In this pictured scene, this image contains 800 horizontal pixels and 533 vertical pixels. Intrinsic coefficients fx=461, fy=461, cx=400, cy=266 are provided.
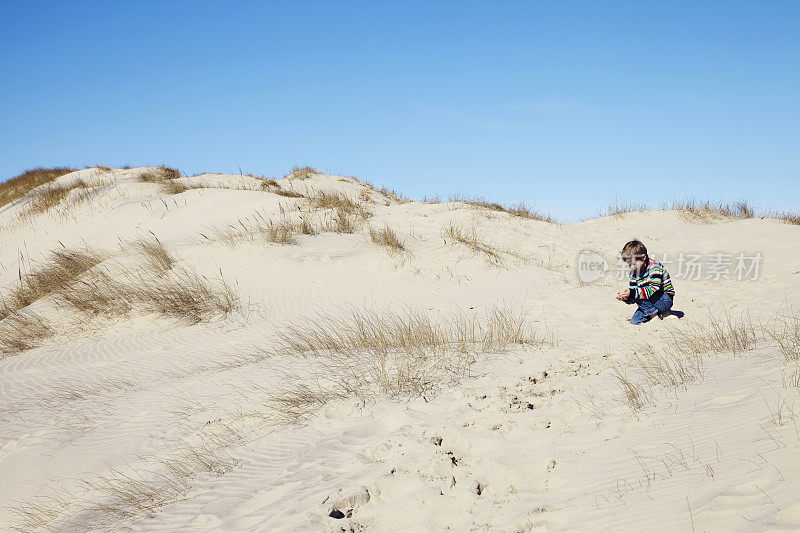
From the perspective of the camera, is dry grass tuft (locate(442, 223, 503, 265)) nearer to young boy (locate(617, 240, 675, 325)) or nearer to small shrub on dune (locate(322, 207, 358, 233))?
small shrub on dune (locate(322, 207, 358, 233))

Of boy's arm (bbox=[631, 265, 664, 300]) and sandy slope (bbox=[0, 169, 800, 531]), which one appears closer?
sandy slope (bbox=[0, 169, 800, 531])

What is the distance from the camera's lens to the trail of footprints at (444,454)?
9.50ft

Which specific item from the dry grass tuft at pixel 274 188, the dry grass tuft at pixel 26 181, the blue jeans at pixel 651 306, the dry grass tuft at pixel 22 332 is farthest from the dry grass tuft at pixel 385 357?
the dry grass tuft at pixel 26 181

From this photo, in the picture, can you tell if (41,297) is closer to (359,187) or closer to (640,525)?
(640,525)

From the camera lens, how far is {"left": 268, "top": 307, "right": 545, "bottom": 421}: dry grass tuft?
442 cm

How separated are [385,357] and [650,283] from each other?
157 inches

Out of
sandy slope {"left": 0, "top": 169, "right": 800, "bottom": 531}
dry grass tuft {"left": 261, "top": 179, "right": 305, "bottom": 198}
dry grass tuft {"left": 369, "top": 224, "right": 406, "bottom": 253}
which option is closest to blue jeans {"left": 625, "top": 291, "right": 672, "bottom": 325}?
sandy slope {"left": 0, "top": 169, "right": 800, "bottom": 531}

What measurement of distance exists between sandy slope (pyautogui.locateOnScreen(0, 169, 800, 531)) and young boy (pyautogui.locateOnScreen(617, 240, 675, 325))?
31cm

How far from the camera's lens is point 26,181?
22062mm

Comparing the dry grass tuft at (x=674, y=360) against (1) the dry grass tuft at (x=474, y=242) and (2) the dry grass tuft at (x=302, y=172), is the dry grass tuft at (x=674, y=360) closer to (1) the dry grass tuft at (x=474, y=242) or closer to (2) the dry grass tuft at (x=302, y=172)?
(1) the dry grass tuft at (x=474, y=242)

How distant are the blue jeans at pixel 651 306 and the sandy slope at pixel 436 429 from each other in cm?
26

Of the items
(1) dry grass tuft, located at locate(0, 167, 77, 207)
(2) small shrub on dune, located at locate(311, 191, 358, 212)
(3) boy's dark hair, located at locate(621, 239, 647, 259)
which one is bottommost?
(3) boy's dark hair, located at locate(621, 239, 647, 259)

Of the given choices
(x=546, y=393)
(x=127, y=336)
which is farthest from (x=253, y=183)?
(x=546, y=393)

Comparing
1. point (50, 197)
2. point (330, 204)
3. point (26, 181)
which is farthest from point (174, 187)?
point (26, 181)
